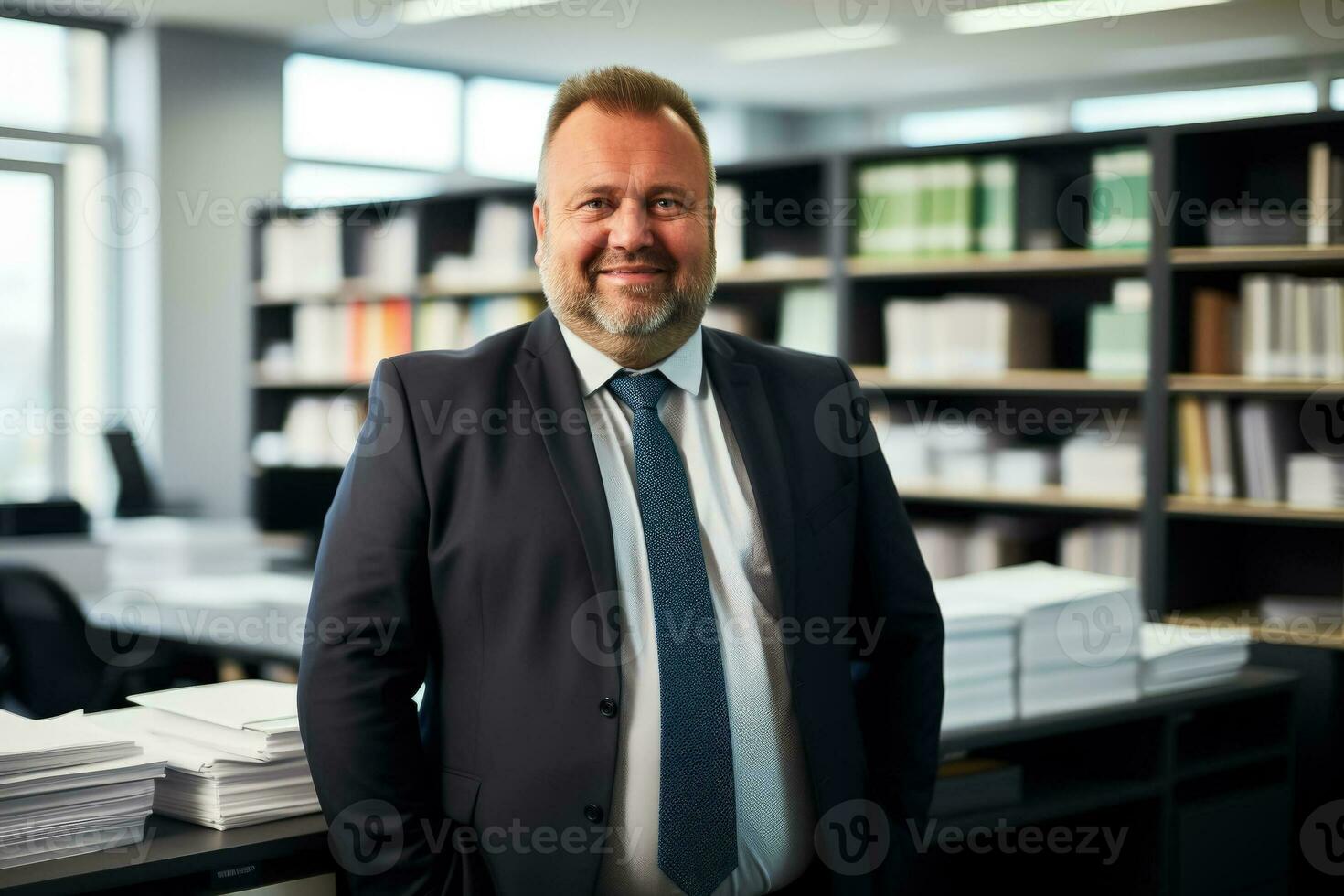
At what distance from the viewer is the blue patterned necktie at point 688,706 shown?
165 centimetres

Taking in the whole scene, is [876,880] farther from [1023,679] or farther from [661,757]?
[1023,679]

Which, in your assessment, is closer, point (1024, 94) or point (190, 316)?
point (190, 316)

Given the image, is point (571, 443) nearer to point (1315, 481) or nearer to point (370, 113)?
point (1315, 481)

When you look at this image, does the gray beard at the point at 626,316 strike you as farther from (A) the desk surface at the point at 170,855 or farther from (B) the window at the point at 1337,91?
(B) the window at the point at 1337,91

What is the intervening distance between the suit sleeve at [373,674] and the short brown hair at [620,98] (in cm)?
47

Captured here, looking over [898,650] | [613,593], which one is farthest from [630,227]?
[898,650]

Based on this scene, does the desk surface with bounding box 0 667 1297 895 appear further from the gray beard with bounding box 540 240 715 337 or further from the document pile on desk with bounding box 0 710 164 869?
the gray beard with bounding box 540 240 715 337

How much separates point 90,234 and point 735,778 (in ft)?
23.4

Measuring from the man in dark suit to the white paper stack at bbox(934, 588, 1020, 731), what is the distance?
1.25 feet

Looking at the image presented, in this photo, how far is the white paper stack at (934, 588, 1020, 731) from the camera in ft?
7.57

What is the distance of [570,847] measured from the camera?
1623mm

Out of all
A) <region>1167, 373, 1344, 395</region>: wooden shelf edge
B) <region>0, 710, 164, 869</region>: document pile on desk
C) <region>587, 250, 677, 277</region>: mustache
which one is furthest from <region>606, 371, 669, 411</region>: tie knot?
<region>1167, 373, 1344, 395</region>: wooden shelf edge

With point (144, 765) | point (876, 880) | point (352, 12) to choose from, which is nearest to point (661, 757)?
point (876, 880)

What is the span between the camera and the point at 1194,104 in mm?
9461
